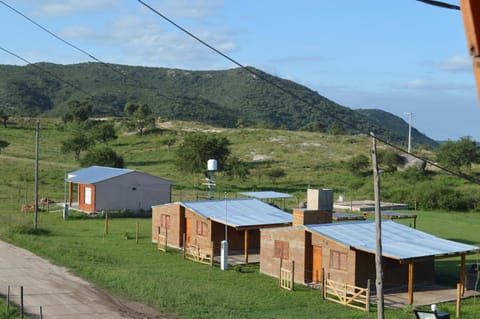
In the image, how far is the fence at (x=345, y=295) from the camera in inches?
889

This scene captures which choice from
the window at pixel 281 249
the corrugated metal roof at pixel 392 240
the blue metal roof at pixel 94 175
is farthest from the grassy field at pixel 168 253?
the blue metal roof at pixel 94 175

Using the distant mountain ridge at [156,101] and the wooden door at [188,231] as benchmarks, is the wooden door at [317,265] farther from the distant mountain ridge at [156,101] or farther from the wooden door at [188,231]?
the distant mountain ridge at [156,101]

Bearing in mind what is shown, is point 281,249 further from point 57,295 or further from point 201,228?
point 57,295

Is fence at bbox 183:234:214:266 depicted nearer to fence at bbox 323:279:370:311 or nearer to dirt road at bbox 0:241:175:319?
dirt road at bbox 0:241:175:319

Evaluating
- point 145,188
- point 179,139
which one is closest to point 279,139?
point 179,139

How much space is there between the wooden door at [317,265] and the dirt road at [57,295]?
26.0 feet

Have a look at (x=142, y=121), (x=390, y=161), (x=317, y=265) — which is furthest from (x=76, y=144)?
(x=317, y=265)

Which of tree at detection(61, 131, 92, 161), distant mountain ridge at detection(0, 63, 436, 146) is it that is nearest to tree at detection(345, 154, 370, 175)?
tree at detection(61, 131, 92, 161)

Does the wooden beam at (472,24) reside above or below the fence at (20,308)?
above

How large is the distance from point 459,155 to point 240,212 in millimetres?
54317

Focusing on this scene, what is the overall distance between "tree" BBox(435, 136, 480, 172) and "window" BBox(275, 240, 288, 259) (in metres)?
57.8

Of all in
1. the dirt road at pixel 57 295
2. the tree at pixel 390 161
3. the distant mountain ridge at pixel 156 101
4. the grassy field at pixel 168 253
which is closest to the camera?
the dirt road at pixel 57 295

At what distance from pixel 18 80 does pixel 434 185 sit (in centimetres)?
14374

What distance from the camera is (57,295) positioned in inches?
916
